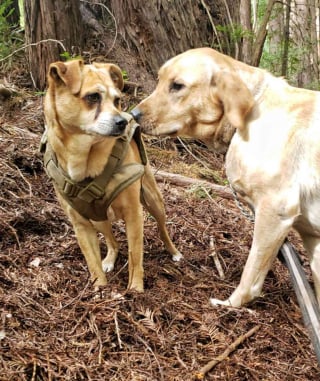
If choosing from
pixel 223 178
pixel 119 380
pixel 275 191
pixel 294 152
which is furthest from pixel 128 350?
pixel 223 178

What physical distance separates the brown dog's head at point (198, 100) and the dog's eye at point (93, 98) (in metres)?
0.27

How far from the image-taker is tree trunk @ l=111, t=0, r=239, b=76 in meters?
7.04

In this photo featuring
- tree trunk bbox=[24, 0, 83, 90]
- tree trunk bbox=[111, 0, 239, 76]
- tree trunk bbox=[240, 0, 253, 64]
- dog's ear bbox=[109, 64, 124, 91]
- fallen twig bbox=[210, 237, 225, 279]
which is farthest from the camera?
tree trunk bbox=[240, 0, 253, 64]

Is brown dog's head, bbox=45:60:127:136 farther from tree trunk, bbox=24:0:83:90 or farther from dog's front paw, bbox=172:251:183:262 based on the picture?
tree trunk, bbox=24:0:83:90

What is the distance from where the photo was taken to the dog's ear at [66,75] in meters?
3.48

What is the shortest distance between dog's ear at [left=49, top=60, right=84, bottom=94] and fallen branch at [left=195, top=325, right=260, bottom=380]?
1971mm

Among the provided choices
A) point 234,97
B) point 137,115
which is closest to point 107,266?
point 137,115

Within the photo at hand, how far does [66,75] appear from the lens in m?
3.50

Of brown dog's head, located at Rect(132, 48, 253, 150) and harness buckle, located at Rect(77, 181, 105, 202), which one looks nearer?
brown dog's head, located at Rect(132, 48, 253, 150)

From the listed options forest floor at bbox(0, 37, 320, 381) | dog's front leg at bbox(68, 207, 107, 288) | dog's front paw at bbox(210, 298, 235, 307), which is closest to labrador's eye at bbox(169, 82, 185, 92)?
dog's front leg at bbox(68, 207, 107, 288)

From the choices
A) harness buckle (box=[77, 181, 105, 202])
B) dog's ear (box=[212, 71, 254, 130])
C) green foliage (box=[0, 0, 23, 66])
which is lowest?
harness buckle (box=[77, 181, 105, 202])

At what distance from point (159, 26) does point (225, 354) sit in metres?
5.14

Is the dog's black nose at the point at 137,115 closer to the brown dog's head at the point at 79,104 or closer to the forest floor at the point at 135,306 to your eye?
the brown dog's head at the point at 79,104

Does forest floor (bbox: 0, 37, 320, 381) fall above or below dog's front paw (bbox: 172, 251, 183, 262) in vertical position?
above
